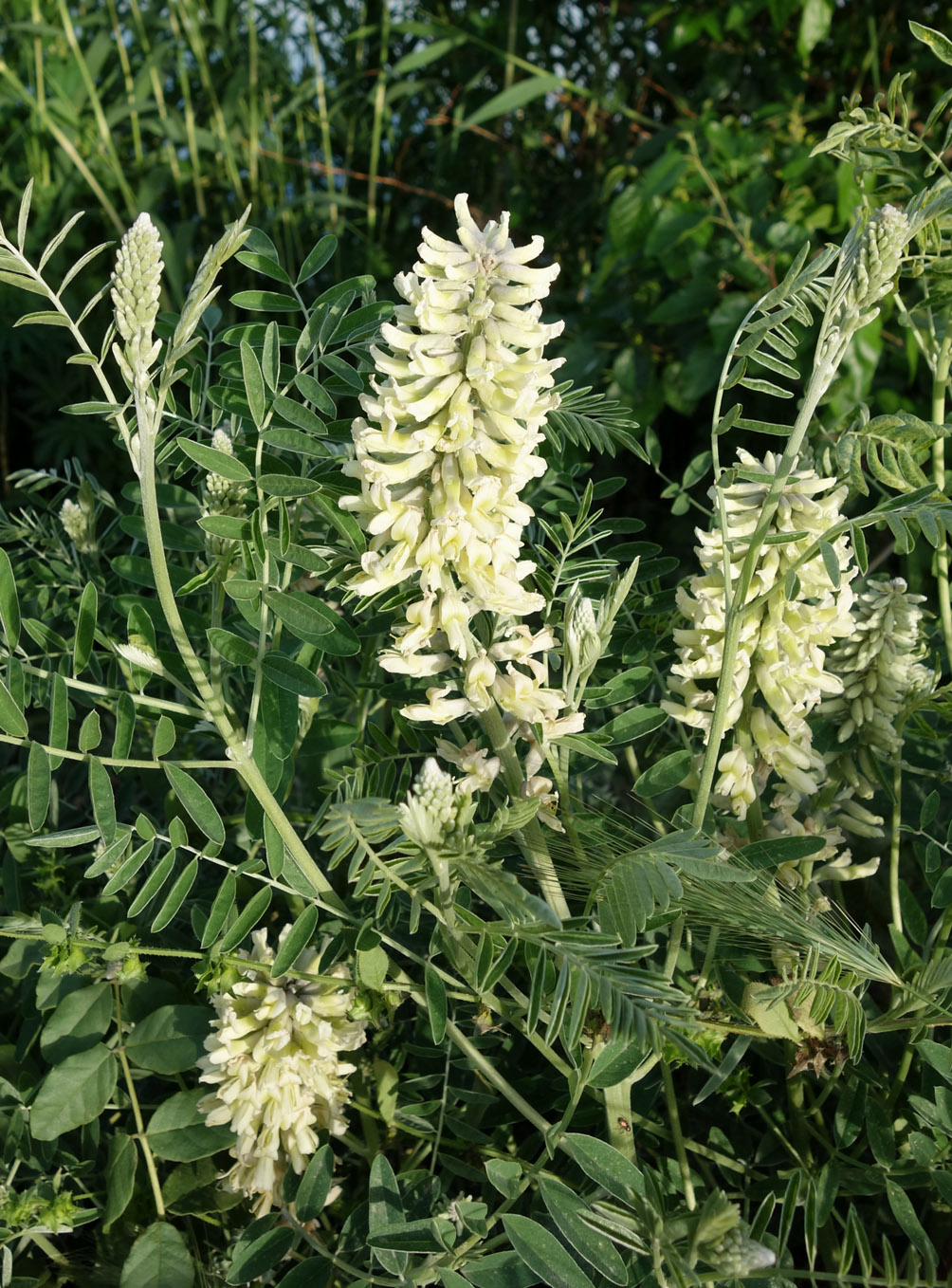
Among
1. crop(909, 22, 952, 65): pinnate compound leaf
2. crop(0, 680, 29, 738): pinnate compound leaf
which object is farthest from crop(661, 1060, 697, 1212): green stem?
crop(909, 22, 952, 65): pinnate compound leaf

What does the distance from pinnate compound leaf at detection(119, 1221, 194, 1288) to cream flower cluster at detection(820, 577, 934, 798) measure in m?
0.69

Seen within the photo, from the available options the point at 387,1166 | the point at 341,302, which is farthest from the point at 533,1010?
the point at 341,302

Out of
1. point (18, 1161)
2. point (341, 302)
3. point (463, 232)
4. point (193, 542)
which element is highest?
point (463, 232)

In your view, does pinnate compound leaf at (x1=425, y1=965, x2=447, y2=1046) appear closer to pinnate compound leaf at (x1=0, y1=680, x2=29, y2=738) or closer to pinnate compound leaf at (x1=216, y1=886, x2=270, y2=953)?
pinnate compound leaf at (x1=216, y1=886, x2=270, y2=953)

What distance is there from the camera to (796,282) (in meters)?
0.86

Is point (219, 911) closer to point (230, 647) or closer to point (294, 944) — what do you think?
A: point (294, 944)

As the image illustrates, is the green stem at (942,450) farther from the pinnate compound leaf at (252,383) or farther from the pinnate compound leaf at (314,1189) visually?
the pinnate compound leaf at (314,1189)

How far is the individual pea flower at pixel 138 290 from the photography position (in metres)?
0.71

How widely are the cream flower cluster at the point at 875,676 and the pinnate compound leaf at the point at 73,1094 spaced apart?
69cm

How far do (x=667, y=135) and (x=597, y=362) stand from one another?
44cm

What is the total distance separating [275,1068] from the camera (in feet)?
3.08

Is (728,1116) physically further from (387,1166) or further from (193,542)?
(193,542)

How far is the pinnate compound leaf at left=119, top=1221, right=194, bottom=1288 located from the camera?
3.19ft

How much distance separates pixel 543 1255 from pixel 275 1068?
0.84ft
